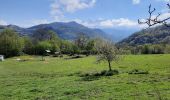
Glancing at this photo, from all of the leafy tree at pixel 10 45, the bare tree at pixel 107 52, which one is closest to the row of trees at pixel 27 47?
the leafy tree at pixel 10 45

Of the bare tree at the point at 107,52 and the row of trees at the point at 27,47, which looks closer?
the bare tree at the point at 107,52

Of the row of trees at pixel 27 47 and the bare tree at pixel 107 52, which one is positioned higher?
the row of trees at pixel 27 47

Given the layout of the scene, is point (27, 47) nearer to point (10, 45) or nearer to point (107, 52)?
point (10, 45)

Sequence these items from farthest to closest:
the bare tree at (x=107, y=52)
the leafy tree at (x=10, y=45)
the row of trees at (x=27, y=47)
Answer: the row of trees at (x=27, y=47), the leafy tree at (x=10, y=45), the bare tree at (x=107, y=52)

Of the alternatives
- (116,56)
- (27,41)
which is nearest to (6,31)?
(27,41)

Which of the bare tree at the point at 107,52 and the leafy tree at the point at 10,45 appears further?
the leafy tree at the point at 10,45

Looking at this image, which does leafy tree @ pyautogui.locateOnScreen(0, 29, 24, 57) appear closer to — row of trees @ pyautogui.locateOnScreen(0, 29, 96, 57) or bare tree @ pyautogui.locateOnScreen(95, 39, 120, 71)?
row of trees @ pyautogui.locateOnScreen(0, 29, 96, 57)

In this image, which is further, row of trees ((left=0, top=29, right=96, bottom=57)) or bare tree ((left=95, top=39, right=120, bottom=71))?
row of trees ((left=0, top=29, right=96, bottom=57))

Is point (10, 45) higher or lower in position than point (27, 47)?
higher

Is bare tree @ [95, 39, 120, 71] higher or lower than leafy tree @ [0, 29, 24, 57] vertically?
lower

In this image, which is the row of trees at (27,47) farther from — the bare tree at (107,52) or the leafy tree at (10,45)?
the bare tree at (107,52)

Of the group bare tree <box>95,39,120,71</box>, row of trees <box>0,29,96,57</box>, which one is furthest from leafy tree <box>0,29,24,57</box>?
bare tree <box>95,39,120,71</box>

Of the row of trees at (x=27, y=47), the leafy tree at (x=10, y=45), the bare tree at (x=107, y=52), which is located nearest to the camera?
the bare tree at (x=107, y=52)

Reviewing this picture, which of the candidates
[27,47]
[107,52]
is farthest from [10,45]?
[107,52]
